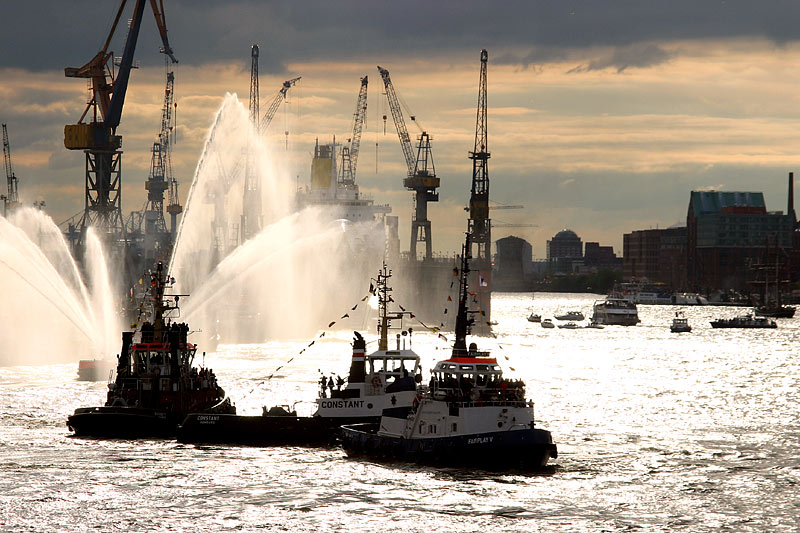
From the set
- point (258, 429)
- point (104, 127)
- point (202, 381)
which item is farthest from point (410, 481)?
point (104, 127)

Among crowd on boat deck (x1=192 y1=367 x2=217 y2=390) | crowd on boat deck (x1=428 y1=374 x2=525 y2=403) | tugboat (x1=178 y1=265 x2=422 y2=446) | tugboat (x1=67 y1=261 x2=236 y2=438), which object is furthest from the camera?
crowd on boat deck (x1=192 y1=367 x2=217 y2=390)

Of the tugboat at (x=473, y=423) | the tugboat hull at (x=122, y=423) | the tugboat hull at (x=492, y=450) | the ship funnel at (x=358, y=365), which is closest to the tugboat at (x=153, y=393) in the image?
the tugboat hull at (x=122, y=423)

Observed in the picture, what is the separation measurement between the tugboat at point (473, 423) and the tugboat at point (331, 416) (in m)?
7.46

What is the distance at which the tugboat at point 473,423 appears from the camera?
5941cm

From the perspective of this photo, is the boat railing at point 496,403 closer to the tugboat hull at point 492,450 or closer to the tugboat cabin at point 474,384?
the tugboat cabin at point 474,384

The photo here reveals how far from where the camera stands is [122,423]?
241 feet

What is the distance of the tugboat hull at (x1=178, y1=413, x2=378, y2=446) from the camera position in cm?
7119

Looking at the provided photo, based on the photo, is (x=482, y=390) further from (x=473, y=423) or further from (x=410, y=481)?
(x=410, y=481)

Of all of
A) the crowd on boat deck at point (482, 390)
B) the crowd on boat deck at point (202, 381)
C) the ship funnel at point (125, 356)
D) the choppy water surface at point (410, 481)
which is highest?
the ship funnel at point (125, 356)

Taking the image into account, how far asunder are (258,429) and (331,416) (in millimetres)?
4692

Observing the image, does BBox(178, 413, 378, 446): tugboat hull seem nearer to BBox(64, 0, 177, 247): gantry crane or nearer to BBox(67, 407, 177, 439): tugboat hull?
BBox(67, 407, 177, 439): tugboat hull

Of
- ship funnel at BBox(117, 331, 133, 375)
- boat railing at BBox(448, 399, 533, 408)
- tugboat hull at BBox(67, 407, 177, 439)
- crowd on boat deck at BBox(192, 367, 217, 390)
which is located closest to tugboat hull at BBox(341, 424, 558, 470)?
boat railing at BBox(448, 399, 533, 408)

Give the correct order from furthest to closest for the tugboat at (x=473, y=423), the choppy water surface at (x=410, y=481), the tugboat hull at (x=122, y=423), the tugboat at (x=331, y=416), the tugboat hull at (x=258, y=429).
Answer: the tugboat hull at (x=122, y=423) → the tugboat hull at (x=258, y=429) → the tugboat at (x=331, y=416) → the tugboat at (x=473, y=423) → the choppy water surface at (x=410, y=481)

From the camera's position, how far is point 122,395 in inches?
2948
